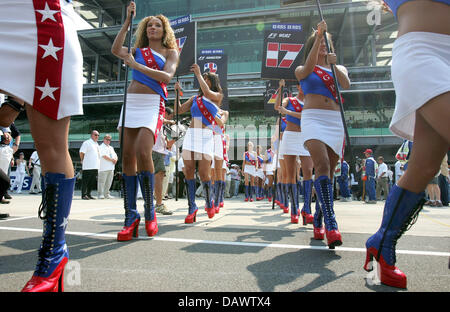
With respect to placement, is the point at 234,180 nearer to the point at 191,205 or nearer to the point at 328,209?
the point at 191,205

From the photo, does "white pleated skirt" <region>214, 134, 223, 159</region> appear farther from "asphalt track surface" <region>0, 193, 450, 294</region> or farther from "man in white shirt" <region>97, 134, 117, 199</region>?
"man in white shirt" <region>97, 134, 117, 199</region>

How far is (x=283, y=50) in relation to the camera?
18.8ft

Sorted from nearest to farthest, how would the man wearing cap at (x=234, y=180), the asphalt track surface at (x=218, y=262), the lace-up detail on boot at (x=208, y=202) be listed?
the asphalt track surface at (x=218, y=262) < the lace-up detail on boot at (x=208, y=202) < the man wearing cap at (x=234, y=180)

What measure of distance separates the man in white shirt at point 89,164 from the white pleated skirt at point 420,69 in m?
9.03

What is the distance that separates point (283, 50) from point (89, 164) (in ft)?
22.1

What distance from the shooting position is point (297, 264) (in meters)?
1.93

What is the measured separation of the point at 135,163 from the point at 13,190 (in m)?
15.0

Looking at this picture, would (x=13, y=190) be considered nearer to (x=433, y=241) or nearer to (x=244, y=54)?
(x=433, y=241)

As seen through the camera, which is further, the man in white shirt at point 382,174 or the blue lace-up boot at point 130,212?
the man in white shirt at point 382,174

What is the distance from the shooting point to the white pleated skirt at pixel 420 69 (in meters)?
1.35

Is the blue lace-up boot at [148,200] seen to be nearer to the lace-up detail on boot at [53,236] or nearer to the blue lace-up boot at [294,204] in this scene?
the lace-up detail on boot at [53,236]

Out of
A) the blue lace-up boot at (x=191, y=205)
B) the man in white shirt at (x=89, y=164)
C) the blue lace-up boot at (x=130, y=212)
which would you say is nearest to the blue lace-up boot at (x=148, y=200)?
the blue lace-up boot at (x=130, y=212)

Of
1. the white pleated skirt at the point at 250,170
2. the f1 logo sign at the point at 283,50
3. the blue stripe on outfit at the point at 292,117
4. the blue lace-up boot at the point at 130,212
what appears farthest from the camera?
the white pleated skirt at the point at 250,170
